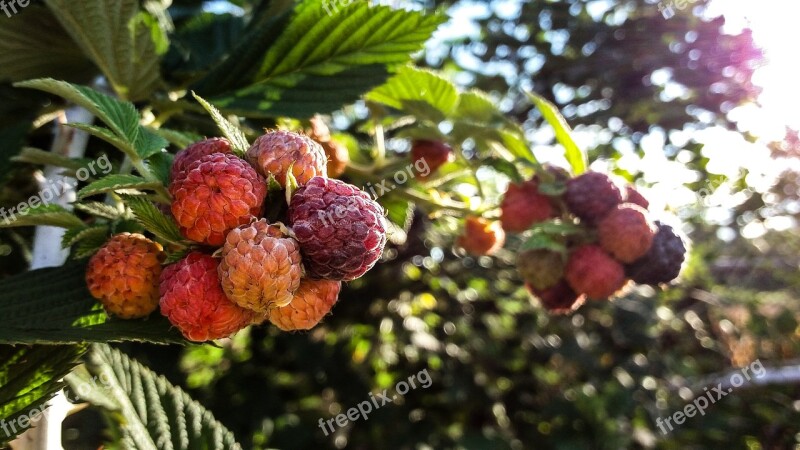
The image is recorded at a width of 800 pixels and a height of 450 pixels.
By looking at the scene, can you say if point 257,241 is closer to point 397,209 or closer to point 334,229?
point 334,229

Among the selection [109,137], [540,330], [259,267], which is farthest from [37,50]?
[540,330]

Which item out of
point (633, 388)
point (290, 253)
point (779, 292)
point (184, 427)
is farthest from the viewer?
point (779, 292)

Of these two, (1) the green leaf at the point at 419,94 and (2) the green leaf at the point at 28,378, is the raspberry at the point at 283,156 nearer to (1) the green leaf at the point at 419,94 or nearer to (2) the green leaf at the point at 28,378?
(2) the green leaf at the point at 28,378

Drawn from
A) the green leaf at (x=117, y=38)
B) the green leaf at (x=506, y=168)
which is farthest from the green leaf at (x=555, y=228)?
the green leaf at (x=117, y=38)

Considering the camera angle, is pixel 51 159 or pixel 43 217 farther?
pixel 51 159

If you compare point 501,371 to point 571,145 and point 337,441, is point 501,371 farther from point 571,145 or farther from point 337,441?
point 571,145

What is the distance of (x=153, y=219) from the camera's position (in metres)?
0.69

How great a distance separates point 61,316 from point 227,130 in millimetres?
342

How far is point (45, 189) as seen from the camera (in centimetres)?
102

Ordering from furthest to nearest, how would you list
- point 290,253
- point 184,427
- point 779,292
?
point 779,292, point 184,427, point 290,253

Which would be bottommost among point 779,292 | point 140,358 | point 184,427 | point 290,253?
point 779,292

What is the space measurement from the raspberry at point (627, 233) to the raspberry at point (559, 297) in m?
0.12

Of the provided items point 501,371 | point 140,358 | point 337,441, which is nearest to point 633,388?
point 501,371

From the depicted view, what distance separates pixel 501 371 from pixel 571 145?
1361 mm
